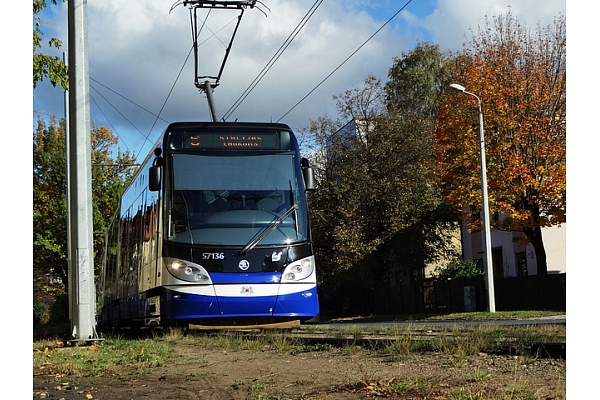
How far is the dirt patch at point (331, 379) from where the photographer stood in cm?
687

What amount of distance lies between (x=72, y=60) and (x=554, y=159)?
2243 cm

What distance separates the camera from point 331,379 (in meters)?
8.05

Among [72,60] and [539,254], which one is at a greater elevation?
[72,60]

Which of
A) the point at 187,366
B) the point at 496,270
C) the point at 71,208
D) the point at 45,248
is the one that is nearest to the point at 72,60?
the point at 71,208

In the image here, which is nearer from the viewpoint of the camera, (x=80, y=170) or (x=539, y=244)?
(x=80, y=170)

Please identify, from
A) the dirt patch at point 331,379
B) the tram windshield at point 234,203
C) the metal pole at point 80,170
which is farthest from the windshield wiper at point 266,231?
the dirt patch at point 331,379

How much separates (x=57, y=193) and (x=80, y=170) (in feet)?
105

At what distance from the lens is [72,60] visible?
14836 mm

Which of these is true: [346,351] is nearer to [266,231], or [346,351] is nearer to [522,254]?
[266,231]

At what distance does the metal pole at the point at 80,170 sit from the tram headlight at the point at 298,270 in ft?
10.8

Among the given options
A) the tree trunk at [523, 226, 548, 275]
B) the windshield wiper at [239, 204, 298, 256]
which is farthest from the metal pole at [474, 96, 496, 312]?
the windshield wiper at [239, 204, 298, 256]

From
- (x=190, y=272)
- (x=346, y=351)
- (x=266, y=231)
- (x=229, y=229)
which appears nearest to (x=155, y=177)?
(x=229, y=229)
